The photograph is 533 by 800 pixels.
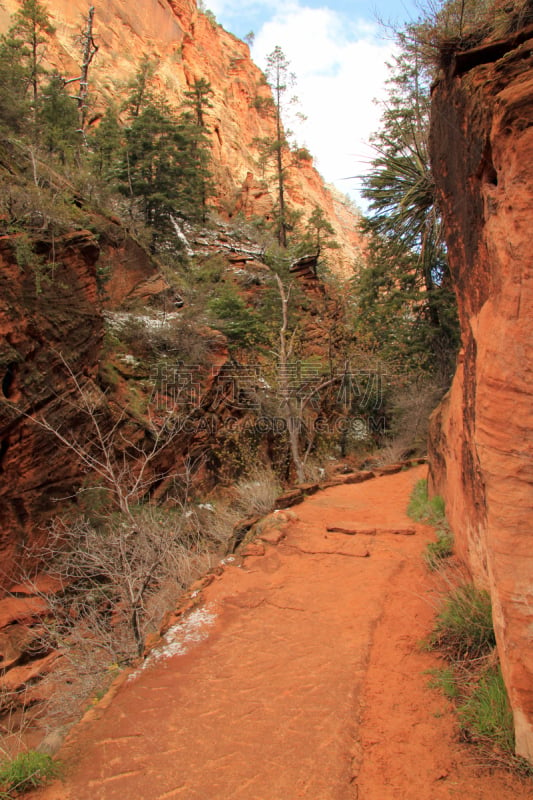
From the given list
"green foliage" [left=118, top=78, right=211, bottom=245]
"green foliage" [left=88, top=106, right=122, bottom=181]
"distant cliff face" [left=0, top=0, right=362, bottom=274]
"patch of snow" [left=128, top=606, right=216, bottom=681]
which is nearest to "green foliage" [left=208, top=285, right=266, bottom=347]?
"green foliage" [left=118, top=78, right=211, bottom=245]

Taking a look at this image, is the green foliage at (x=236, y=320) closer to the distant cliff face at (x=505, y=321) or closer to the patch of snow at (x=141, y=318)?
the patch of snow at (x=141, y=318)

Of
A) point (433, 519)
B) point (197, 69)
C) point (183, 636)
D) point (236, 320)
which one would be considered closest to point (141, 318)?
point (236, 320)

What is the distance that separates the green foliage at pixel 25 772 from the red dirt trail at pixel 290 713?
8 centimetres

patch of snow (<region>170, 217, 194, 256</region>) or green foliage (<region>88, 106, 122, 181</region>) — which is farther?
patch of snow (<region>170, 217, 194, 256</region>)

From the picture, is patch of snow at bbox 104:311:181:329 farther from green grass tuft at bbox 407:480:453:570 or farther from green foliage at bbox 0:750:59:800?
green foliage at bbox 0:750:59:800

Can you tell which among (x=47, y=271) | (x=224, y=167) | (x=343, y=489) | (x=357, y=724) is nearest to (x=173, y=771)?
(x=357, y=724)

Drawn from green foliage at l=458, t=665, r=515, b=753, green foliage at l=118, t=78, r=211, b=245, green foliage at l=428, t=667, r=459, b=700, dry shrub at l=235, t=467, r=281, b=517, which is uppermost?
green foliage at l=118, t=78, r=211, b=245

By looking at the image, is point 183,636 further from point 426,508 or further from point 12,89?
point 12,89

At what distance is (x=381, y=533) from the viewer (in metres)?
6.60

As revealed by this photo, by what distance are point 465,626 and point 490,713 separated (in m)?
0.70

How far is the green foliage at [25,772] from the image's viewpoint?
8.32ft

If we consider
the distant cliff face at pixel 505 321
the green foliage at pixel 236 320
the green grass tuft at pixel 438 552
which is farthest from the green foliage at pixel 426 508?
the green foliage at pixel 236 320

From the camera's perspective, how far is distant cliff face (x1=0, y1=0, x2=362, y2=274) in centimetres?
2825

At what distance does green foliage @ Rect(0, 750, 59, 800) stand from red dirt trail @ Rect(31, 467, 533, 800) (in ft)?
0.27
